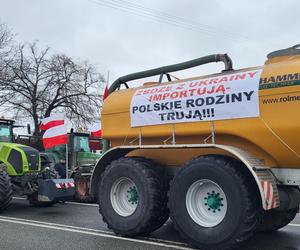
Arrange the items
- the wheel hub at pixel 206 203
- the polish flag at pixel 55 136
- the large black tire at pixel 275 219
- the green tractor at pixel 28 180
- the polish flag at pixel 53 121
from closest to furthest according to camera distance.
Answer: the wheel hub at pixel 206 203 → the large black tire at pixel 275 219 → the green tractor at pixel 28 180 → the polish flag at pixel 55 136 → the polish flag at pixel 53 121

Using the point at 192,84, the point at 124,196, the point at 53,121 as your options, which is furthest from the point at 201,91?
the point at 53,121

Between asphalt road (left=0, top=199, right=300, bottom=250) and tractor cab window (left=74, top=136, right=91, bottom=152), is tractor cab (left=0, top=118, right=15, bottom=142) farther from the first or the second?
tractor cab window (left=74, top=136, right=91, bottom=152)

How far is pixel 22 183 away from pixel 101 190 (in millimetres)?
3997

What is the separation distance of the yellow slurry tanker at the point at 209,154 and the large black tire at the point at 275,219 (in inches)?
0.9

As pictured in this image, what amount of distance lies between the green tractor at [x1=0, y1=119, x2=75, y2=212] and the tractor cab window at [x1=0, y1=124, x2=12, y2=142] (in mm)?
36

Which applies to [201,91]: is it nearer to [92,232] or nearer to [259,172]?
[259,172]

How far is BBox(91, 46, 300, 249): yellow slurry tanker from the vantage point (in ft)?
19.7

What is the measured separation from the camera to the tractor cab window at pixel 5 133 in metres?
12.6

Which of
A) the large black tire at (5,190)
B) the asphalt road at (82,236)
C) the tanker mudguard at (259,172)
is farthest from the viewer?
the large black tire at (5,190)

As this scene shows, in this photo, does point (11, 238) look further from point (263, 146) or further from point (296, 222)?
point (296, 222)

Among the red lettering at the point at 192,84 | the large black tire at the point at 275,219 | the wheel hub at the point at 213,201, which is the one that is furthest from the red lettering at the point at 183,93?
the large black tire at the point at 275,219

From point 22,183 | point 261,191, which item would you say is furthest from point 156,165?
point 22,183

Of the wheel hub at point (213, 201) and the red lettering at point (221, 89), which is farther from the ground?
the red lettering at point (221, 89)

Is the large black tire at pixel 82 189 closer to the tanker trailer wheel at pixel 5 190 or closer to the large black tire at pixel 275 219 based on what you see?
the tanker trailer wheel at pixel 5 190
